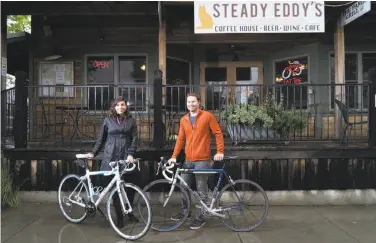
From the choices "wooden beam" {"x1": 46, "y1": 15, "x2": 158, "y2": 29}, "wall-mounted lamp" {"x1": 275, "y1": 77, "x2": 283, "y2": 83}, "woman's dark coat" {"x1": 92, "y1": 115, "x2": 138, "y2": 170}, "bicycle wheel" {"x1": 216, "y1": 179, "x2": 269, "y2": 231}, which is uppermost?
"wooden beam" {"x1": 46, "y1": 15, "x2": 158, "y2": 29}

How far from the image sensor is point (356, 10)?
26.0 ft

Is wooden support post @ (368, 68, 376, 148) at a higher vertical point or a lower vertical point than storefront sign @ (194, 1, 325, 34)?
lower

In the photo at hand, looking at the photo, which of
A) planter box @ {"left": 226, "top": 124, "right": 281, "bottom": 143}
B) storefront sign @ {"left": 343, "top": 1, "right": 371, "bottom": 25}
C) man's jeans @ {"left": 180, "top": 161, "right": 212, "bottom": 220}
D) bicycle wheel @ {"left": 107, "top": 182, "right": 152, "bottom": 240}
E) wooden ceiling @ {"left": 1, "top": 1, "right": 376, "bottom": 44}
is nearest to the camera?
bicycle wheel @ {"left": 107, "top": 182, "right": 152, "bottom": 240}

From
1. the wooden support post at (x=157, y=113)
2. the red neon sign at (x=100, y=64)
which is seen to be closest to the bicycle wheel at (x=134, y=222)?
the wooden support post at (x=157, y=113)

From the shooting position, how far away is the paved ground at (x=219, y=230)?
530 centimetres

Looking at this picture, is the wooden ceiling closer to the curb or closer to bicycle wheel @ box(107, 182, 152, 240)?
the curb

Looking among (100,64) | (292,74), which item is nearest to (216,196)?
(292,74)

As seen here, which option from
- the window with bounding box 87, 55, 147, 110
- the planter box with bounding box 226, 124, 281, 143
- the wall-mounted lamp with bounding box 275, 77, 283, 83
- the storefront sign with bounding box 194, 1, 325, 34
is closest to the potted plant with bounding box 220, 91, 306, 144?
the planter box with bounding box 226, 124, 281, 143

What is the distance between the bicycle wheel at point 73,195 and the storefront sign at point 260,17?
3.56 meters

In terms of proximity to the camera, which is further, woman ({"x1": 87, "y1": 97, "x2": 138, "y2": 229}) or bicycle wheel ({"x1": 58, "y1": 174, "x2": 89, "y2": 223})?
bicycle wheel ({"x1": 58, "y1": 174, "x2": 89, "y2": 223})

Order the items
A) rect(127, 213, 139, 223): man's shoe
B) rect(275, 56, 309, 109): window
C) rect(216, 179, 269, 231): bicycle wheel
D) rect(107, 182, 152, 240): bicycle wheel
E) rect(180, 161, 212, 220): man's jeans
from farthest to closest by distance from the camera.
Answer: rect(275, 56, 309, 109): window, rect(127, 213, 139, 223): man's shoe, rect(180, 161, 212, 220): man's jeans, rect(216, 179, 269, 231): bicycle wheel, rect(107, 182, 152, 240): bicycle wheel

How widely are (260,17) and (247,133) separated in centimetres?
225

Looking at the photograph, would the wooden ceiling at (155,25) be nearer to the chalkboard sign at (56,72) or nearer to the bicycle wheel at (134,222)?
the chalkboard sign at (56,72)

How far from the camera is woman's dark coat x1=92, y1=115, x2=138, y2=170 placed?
5.76 m
